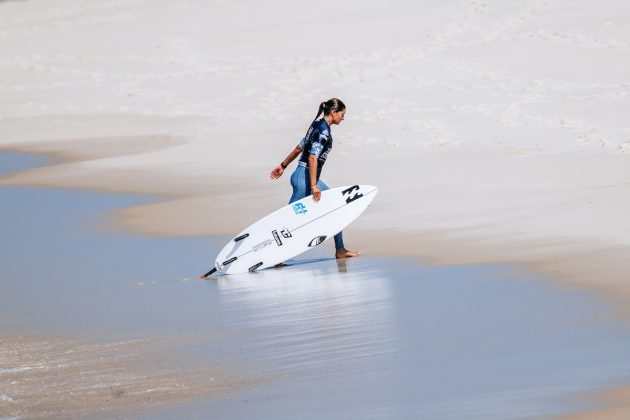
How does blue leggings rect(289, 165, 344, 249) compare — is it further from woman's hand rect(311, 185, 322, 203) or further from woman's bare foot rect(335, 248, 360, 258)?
woman's hand rect(311, 185, 322, 203)

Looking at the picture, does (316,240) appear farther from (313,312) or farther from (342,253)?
(313,312)

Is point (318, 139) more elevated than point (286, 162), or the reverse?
point (318, 139)

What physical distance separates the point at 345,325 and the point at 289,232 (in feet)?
9.82

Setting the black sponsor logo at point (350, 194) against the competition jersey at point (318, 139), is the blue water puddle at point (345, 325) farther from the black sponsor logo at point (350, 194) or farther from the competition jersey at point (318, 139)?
the competition jersey at point (318, 139)

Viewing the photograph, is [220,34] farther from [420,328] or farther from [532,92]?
[420,328]

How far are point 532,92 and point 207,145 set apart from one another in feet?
17.2

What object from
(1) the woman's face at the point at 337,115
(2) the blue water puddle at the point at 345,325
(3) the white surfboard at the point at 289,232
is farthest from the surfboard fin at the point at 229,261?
(1) the woman's face at the point at 337,115

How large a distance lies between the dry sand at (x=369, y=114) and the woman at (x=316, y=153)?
31.9 inches

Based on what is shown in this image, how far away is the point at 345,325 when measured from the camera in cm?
818

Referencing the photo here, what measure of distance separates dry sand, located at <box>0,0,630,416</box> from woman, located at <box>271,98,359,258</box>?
810 millimetres

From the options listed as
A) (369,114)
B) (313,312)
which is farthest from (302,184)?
(369,114)

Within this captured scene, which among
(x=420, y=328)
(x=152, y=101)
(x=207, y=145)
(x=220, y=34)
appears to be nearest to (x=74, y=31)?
(x=220, y=34)

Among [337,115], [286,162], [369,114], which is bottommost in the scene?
[369,114]

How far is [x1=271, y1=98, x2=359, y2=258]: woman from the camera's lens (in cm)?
1064
